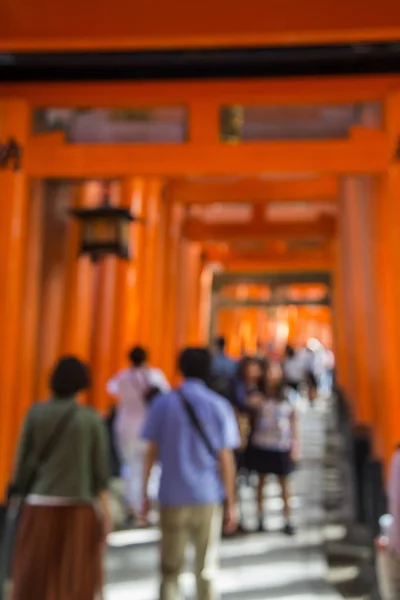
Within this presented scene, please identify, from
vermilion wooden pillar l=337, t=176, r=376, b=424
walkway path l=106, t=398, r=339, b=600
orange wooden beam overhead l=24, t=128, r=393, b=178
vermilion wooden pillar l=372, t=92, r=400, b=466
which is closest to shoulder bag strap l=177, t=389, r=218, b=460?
walkway path l=106, t=398, r=339, b=600

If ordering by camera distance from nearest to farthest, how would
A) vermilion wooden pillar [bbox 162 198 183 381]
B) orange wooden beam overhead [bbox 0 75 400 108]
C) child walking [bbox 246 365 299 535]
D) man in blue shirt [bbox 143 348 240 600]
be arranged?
1. man in blue shirt [bbox 143 348 240 600]
2. orange wooden beam overhead [bbox 0 75 400 108]
3. child walking [bbox 246 365 299 535]
4. vermilion wooden pillar [bbox 162 198 183 381]

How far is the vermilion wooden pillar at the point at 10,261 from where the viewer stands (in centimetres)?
414

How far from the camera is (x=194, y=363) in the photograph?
334cm

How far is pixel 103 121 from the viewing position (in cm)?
506

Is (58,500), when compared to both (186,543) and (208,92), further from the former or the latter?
(208,92)

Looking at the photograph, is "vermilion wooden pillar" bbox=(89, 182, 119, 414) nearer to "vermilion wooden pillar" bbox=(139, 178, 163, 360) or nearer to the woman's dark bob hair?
"vermilion wooden pillar" bbox=(139, 178, 163, 360)

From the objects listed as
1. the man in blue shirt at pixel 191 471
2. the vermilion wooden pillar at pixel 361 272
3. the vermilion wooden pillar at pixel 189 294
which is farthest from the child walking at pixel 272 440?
the vermilion wooden pillar at pixel 189 294

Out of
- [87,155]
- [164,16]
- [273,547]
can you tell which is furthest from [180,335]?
[164,16]

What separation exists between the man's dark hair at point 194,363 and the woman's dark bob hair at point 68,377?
1.74 feet

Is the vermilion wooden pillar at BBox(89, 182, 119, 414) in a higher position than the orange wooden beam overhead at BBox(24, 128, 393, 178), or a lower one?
lower

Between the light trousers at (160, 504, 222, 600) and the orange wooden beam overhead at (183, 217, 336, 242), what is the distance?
783cm

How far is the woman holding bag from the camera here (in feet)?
9.81

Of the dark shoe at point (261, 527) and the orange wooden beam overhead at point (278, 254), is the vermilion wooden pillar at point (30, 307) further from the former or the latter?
the orange wooden beam overhead at point (278, 254)

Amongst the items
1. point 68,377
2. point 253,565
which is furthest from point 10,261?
point 253,565
